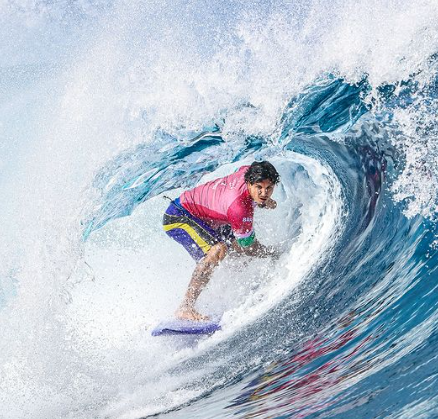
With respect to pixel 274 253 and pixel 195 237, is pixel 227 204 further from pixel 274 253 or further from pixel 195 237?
pixel 274 253

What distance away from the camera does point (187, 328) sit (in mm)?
3854

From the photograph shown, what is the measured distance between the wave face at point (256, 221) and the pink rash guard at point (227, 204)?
416mm

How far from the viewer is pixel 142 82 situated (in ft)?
15.1

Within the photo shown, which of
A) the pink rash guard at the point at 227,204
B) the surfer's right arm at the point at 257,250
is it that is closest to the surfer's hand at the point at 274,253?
the surfer's right arm at the point at 257,250

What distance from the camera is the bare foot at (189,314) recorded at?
398cm

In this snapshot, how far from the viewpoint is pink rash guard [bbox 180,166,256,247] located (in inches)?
154

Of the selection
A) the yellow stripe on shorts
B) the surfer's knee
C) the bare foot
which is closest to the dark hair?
the surfer's knee

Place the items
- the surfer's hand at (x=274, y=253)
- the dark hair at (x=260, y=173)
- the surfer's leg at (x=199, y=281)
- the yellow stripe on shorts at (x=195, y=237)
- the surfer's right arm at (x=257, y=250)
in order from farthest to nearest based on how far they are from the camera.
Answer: the surfer's hand at (x=274, y=253)
the surfer's right arm at (x=257, y=250)
the yellow stripe on shorts at (x=195, y=237)
the surfer's leg at (x=199, y=281)
the dark hair at (x=260, y=173)

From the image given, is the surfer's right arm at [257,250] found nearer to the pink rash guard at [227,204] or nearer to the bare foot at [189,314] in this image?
the pink rash guard at [227,204]

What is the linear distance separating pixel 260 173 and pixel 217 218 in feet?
1.80

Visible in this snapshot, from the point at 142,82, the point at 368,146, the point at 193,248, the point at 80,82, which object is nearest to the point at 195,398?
the point at 193,248

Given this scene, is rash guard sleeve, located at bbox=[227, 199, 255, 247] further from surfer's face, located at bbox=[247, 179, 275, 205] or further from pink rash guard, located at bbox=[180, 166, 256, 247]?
surfer's face, located at bbox=[247, 179, 275, 205]

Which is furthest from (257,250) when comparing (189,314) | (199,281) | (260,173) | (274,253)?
(260,173)

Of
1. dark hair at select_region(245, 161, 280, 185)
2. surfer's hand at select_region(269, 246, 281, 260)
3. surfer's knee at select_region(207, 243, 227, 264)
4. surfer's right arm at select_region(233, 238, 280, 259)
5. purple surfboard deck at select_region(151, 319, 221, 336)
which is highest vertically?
dark hair at select_region(245, 161, 280, 185)
